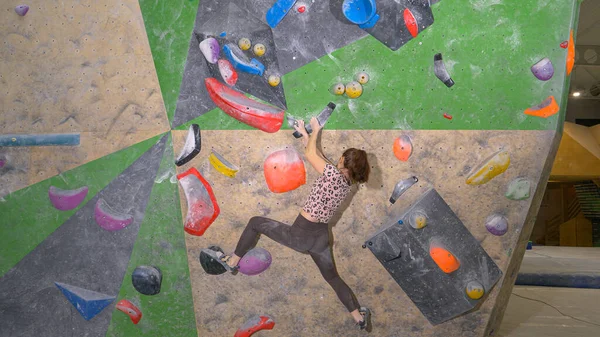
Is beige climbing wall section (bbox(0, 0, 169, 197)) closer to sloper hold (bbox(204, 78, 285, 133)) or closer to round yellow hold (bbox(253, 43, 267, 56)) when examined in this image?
sloper hold (bbox(204, 78, 285, 133))

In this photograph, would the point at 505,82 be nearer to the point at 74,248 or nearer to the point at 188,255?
the point at 188,255

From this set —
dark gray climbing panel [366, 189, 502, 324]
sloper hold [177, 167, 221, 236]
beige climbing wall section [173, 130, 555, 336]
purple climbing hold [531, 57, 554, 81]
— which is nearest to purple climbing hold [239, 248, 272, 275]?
beige climbing wall section [173, 130, 555, 336]

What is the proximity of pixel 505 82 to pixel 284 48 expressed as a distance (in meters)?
1.11

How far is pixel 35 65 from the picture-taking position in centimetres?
268

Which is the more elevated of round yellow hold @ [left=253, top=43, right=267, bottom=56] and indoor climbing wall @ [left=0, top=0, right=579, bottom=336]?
round yellow hold @ [left=253, top=43, right=267, bottom=56]

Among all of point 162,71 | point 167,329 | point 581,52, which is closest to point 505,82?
point 162,71

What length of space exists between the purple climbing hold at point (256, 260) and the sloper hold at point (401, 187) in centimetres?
74

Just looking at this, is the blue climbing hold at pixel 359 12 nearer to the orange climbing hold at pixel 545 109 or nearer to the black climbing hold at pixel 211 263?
the orange climbing hold at pixel 545 109

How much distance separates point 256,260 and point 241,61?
1.05 m

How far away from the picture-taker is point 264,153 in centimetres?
259

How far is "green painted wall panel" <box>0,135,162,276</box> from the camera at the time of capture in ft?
8.83

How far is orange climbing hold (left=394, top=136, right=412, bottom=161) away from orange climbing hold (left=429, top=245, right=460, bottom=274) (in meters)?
0.50

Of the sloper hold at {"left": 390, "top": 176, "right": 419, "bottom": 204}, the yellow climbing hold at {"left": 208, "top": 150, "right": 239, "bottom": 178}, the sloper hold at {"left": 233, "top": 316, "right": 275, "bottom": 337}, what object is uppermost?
the sloper hold at {"left": 390, "top": 176, "right": 419, "bottom": 204}

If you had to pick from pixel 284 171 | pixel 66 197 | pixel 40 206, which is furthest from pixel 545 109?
pixel 40 206
